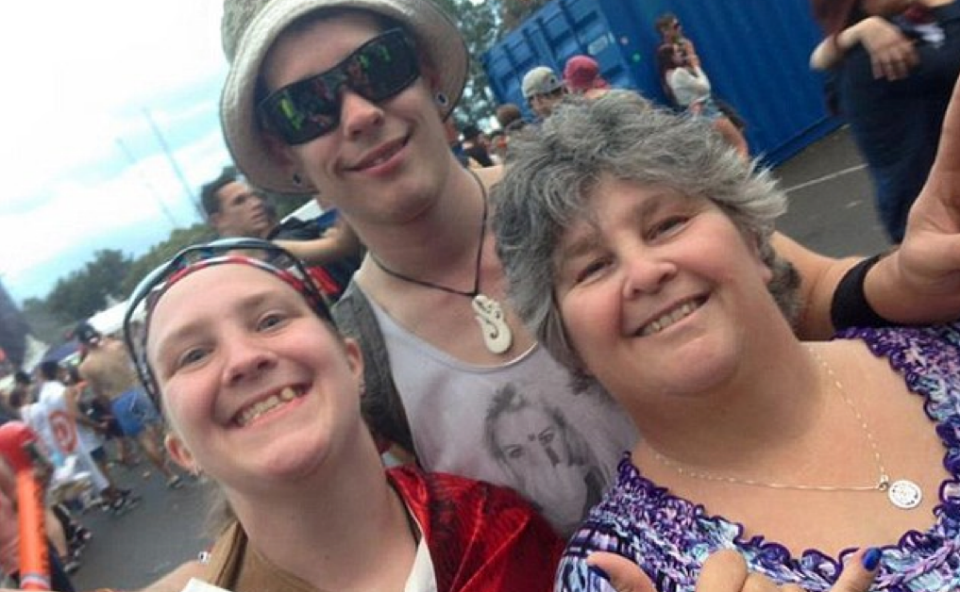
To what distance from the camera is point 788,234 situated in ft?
22.9

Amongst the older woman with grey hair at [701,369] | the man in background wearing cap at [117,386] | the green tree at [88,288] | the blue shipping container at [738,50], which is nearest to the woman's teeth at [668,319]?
the older woman with grey hair at [701,369]

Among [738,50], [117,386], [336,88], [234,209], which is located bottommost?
[117,386]

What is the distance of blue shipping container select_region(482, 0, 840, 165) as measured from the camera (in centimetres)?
879

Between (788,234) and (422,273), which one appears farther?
(788,234)

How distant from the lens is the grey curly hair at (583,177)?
5.16ft

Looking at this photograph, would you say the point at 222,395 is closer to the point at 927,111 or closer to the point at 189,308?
the point at 189,308

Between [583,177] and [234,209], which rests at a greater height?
[234,209]

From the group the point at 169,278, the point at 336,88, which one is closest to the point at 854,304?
the point at 336,88

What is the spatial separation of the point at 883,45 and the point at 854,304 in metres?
0.89

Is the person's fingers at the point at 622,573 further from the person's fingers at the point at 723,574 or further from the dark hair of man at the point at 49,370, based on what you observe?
the dark hair of man at the point at 49,370

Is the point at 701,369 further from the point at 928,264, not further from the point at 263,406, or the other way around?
the point at 263,406

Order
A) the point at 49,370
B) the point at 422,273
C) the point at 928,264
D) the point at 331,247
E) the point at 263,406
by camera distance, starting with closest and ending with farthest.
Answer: the point at 263,406 → the point at 928,264 → the point at 422,273 → the point at 331,247 → the point at 49,370

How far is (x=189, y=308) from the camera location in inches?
64.5

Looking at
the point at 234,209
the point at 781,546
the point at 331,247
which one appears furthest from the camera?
the point at 234,209
